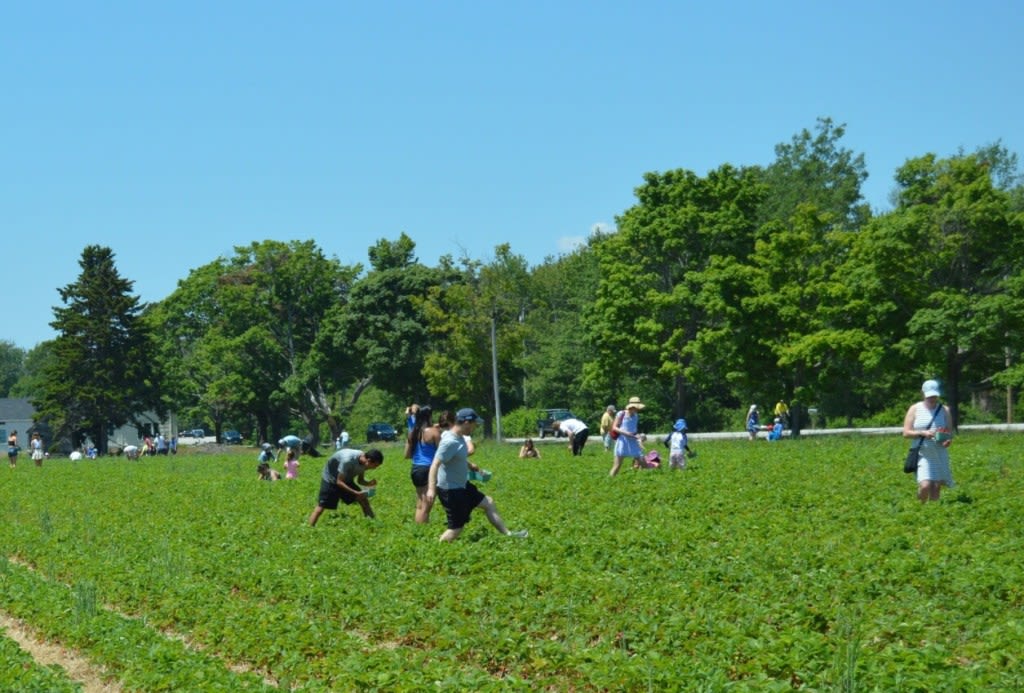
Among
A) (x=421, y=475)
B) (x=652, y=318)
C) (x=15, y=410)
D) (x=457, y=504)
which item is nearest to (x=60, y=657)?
(x=457, y=504)

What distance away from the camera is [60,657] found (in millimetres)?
9789

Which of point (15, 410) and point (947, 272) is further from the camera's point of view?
point (15, 410)

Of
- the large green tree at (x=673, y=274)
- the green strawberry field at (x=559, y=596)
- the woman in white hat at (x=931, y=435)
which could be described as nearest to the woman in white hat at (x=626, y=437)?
the green strawberry field at (x=559, y=596)

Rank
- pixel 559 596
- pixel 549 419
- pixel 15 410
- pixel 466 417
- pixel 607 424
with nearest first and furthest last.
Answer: pixel 559 596 → pixel 466 417 → pixel 607 424 → pixel 549 419 → pixel 15 410

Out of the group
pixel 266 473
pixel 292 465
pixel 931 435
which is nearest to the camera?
pixel 931 435

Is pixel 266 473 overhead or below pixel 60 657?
overhead

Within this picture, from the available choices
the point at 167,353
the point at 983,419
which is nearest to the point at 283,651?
the point at 983,419

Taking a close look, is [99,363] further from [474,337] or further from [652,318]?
[652,318]

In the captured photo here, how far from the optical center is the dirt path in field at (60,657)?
867cm

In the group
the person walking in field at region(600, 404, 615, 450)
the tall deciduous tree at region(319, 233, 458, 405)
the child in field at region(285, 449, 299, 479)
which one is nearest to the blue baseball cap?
the child in field at region(285, 449, 299, 479)

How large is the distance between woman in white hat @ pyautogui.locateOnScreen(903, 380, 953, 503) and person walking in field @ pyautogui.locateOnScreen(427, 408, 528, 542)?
16.9 feet

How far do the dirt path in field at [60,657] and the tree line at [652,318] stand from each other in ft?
107

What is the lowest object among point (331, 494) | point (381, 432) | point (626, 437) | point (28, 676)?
point (28, 676)

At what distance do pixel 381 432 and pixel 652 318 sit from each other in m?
32.6
